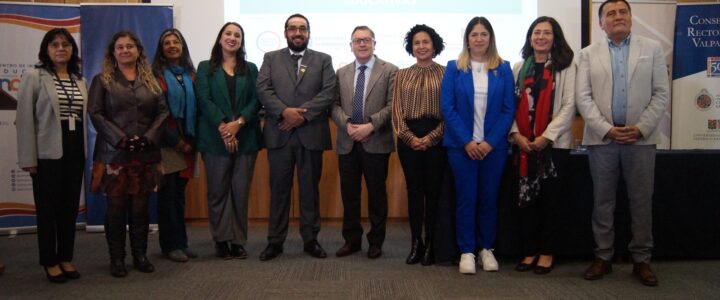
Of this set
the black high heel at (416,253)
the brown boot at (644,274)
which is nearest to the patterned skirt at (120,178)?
the black high heel at (416,253)

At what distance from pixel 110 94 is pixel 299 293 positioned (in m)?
1.49

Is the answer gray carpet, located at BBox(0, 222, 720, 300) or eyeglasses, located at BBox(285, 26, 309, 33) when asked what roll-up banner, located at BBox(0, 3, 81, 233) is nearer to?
gray carpet, located at BBox(0, 222, 720, 300)

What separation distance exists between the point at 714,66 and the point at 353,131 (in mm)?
3467

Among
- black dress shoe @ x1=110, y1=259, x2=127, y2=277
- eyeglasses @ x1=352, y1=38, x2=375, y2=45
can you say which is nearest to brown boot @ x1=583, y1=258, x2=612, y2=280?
eyeglasses @ x1=352, y1=38, x2=375, y2=45

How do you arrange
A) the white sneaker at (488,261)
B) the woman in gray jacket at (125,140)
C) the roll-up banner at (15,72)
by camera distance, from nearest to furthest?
the woman in gray jacket at (125,140) < the white sneaker at (488,261) < the roll-up banner at (15,72)

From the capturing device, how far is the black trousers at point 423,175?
3.26 m

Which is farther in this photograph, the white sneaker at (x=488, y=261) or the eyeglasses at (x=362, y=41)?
the eyeglasses at (x=362, y=41)

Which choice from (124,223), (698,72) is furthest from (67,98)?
(698,72)

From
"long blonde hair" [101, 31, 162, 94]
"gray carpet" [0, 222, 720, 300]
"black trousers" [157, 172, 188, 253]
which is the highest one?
"long blonde hair" [101, 31, 162, 94]

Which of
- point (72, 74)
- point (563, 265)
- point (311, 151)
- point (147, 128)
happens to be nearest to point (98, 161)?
point (147, 128)

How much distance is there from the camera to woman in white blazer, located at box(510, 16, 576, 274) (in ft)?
10.1

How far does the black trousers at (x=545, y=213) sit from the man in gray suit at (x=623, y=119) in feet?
0.58

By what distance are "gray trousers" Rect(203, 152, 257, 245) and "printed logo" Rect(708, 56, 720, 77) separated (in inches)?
157

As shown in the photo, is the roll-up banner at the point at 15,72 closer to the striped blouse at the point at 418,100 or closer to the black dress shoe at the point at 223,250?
the black dress shoe at the point at 223,250
